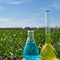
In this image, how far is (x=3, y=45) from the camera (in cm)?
429

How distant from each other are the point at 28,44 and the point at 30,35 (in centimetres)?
6

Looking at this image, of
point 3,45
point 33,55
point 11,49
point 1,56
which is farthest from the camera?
point 3,45

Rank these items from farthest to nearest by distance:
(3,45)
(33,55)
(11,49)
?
(3,45)
(11,49)
(33,55)

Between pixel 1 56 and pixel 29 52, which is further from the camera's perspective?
pixel 1 56

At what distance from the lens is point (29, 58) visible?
67.4 inches

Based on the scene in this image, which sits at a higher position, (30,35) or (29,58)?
(30,35)

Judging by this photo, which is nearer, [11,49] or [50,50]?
[50,50]

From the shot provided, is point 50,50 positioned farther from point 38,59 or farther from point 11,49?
point 11,49

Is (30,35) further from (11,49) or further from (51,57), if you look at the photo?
(11,49)

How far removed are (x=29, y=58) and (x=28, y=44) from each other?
10 cm

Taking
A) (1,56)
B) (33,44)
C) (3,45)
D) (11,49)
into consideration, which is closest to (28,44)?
(33,44)

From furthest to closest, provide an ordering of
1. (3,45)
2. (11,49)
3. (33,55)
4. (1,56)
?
(3,45) < (11,49) < (1,56) < (33,55)

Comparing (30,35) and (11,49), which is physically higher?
(30,35)

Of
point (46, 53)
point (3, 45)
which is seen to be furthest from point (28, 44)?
point (3, 45)
